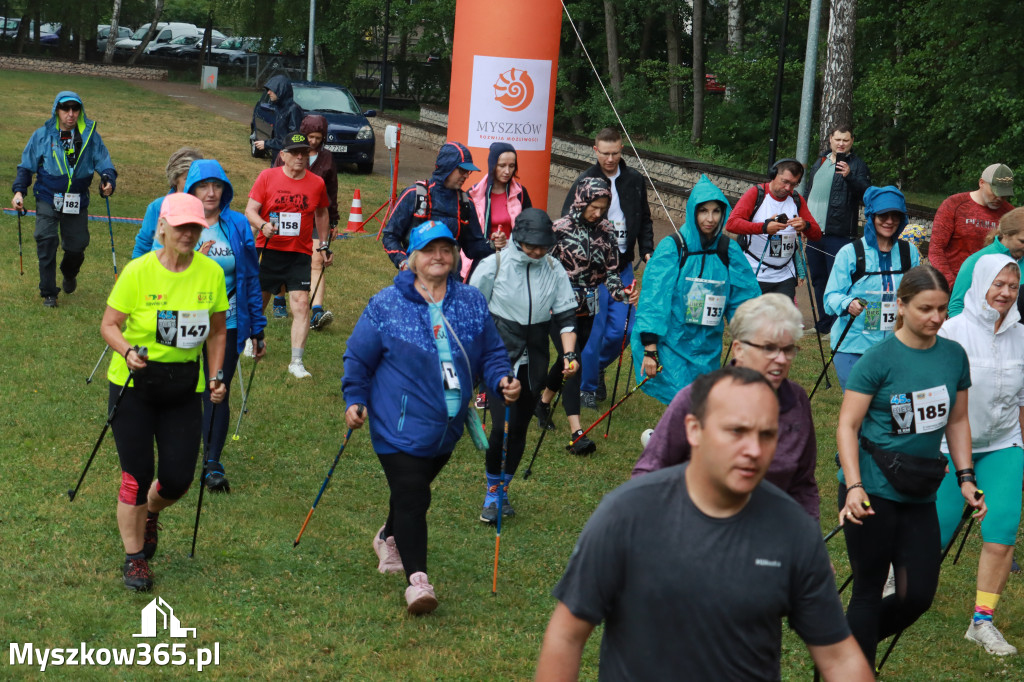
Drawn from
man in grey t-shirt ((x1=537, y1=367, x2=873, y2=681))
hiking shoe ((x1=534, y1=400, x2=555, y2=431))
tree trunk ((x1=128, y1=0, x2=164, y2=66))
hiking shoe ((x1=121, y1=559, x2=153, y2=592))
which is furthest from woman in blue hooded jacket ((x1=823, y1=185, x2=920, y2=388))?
tree trunk ((x1=128, y1=0, x2=164, y2=66))

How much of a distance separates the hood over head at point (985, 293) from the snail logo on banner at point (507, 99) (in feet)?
31.1

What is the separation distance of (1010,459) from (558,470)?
3682mm

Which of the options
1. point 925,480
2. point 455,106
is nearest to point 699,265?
point 925,480

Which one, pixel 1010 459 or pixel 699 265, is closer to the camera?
pixel 1010 459

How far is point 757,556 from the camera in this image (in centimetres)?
314

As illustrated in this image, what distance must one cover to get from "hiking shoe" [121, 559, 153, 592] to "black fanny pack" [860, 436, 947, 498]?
12.0 ft

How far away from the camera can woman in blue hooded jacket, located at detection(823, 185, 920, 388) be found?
799cm

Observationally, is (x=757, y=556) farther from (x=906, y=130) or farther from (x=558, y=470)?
(x=906, y=130)

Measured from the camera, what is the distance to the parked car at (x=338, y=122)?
2548 cm

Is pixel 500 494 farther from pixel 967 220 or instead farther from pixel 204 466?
pixel 967 220

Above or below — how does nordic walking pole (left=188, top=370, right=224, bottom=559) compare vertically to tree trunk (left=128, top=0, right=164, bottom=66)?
below

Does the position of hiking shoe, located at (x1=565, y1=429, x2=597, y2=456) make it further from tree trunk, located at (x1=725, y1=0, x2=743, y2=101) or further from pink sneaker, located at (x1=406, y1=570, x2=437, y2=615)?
tree trunk, located at (x1=725, y1=0, x2=743, y2=101)

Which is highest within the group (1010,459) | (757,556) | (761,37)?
(761,37)

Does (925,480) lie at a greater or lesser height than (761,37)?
lesser
